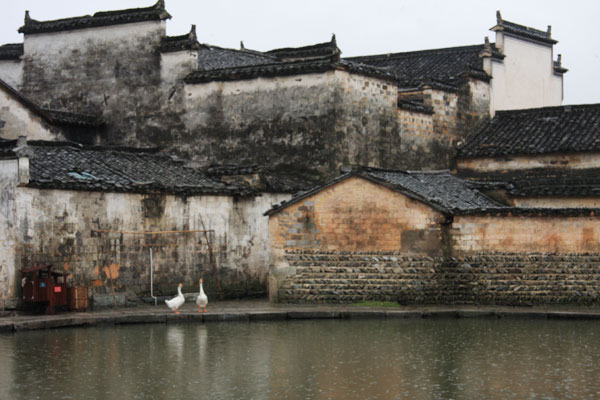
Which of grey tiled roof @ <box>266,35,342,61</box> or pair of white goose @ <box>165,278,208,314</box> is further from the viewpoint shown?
grey tiled roof @ <box>266,35,342,61</box>

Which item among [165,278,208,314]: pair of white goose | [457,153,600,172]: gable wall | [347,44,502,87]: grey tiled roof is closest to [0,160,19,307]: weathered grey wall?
[165,278,208,314]: pair of white goose

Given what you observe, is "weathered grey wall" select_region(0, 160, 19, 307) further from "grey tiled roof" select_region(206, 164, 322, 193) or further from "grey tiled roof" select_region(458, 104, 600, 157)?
"grey tiled roof" select_region(458, 104, 600, 157)

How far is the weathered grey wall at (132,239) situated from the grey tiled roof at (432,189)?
9.20 ft

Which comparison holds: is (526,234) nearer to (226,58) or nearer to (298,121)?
(298,121)

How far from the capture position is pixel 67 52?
33281 millimetres

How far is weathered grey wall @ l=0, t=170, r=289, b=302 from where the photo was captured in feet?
73.5

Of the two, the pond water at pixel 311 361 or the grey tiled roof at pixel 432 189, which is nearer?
the pond water at pixel 311 361

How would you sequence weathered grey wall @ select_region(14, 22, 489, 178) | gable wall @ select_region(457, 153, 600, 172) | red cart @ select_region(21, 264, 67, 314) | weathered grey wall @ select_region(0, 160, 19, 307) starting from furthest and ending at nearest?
gable wall @ select_region(457, 153, 600, 172), weathered grey wall @ select_region(14, 22, 489, 178), weathered grey wall @ select_region(0, 160, 19, 307), red cart @ select_region(21, 264, 67, 314)

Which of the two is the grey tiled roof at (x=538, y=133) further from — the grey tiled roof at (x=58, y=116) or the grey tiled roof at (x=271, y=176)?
the grey tiled roof at (x=58, y=116)

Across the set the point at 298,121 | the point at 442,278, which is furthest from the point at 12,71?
the point at 442,278

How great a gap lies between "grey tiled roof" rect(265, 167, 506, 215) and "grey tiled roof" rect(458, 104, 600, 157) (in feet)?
11.5

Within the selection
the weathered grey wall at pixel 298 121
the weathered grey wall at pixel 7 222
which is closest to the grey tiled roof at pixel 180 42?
the weathered grey wall at pixel 298 121

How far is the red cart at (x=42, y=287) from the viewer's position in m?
21.9

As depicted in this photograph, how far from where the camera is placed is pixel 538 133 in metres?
32.2
